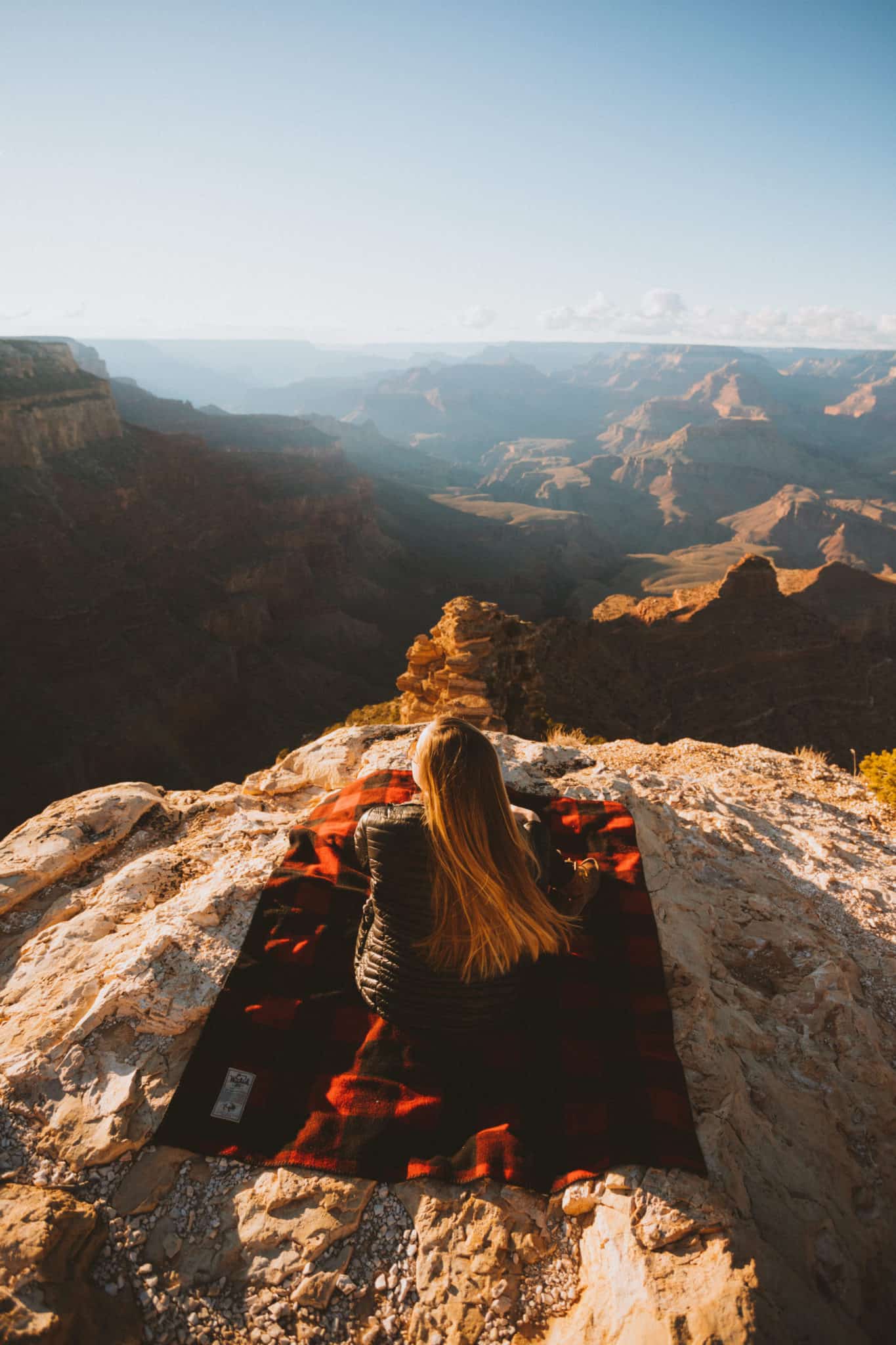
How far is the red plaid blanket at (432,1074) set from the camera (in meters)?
2.76

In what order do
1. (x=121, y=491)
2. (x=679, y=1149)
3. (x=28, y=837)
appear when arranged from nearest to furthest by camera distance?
(x=679, y=1149), (x=28, y=837), (x=121, y=491)

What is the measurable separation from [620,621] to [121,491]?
3385 centimetres

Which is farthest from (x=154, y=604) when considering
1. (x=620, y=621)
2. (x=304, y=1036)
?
(x=304, y=1036)

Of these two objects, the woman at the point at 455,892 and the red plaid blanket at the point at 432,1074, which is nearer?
the woman at the point at 455,892

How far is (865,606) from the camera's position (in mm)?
35375

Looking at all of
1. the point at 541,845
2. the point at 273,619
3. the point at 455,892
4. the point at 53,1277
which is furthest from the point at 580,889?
the point at 273,619

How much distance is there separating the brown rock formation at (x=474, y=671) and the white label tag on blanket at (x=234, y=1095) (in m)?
10.1

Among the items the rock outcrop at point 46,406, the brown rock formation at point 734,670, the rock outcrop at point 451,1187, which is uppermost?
the rock outcrop at point 46,406

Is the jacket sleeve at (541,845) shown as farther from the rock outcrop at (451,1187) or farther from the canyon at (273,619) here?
the canyon at (273,619)

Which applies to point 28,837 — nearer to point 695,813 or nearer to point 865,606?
point 695,813

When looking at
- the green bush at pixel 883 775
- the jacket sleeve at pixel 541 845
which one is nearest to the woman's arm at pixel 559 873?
the jacket sleeve at pixel 541 845

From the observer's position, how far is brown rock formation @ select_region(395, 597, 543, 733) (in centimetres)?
1411

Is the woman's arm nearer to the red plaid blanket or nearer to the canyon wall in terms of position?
the red plaid blanket

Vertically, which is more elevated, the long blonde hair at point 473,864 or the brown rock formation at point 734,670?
the long blonde hair at point 473,864
